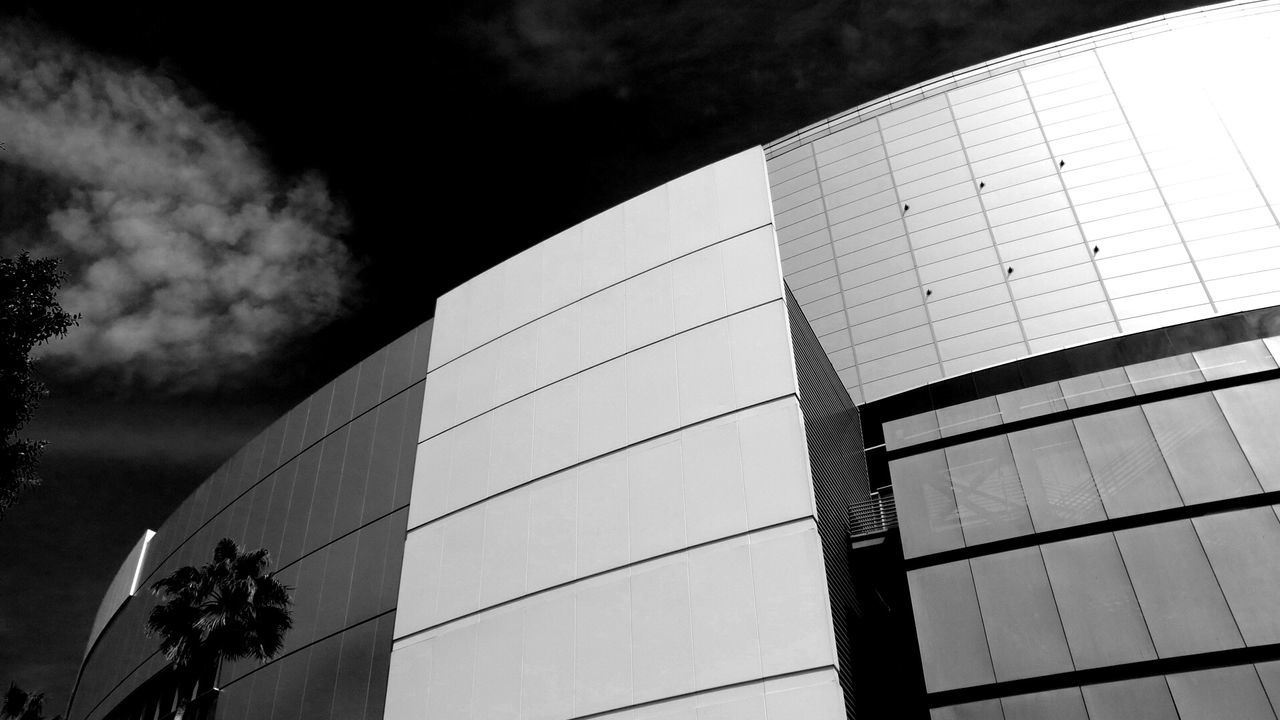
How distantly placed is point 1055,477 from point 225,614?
22333 millimetres

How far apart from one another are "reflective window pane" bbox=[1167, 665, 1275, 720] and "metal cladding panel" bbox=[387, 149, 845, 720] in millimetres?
5571

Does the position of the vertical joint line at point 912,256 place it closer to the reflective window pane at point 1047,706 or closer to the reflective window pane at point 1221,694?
the reflective window pane at point 1047,706

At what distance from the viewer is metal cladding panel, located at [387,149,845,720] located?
50.7 feet

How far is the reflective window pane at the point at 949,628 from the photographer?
49.9 feet

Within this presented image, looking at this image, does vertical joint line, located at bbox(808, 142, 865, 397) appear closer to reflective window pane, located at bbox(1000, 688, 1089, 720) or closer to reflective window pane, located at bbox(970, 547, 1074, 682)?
reflective window pane, located at bbox(970, 547, 1074, 682)

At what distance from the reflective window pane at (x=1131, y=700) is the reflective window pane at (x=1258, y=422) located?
465 cm

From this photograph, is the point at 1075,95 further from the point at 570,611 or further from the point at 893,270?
the point at 570,611

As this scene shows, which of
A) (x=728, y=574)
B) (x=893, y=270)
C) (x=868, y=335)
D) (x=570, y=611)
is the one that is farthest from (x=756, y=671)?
(x=893, y=270)

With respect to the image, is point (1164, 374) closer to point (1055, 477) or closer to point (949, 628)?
point (1055, 477)

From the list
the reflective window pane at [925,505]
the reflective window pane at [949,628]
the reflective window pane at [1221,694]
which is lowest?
the reflective window pane at [1221,694]

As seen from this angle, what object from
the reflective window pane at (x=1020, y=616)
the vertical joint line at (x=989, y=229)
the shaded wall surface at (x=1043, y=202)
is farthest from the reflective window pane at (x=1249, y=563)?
the vertical joint line at (x=989, y=229)

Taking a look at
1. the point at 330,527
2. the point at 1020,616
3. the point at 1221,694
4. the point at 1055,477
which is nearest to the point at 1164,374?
the point at 1055,477

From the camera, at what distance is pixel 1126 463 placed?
55.4 feet

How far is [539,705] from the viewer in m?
16.8
